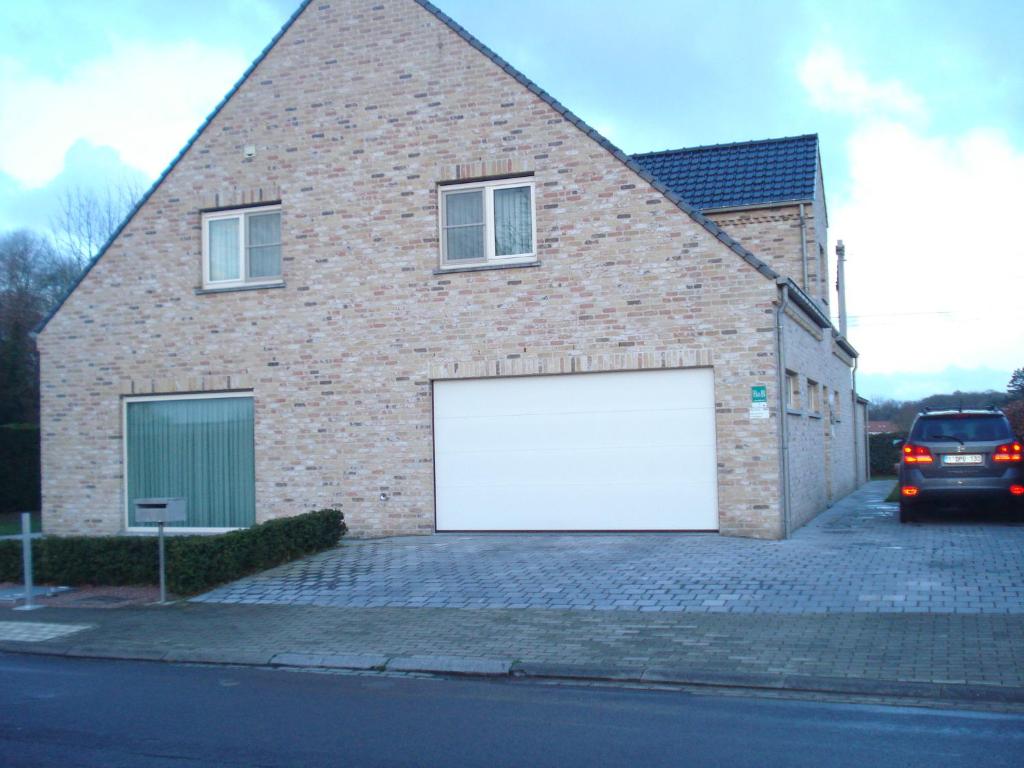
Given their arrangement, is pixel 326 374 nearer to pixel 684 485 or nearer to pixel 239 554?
pixel 239 554

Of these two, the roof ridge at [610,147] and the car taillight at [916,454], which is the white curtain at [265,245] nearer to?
the roof ridge at [610,147]

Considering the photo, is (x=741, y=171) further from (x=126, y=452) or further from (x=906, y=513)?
(x=126, y=452)

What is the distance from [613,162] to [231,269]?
6449 mm

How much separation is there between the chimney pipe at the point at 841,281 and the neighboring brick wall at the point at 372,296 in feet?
65.6

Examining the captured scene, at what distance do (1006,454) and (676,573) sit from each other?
6.12 metres

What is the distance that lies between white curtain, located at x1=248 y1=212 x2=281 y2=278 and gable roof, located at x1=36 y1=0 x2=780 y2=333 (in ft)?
5.89

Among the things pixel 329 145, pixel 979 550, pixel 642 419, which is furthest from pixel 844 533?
pixel 329 145

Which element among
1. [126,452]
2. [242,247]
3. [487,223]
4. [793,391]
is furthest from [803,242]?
[126,452]

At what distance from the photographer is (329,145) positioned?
1593 centimetres

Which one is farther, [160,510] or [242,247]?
[242,247]

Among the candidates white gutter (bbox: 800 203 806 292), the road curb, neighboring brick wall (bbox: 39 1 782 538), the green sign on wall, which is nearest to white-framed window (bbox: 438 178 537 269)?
neighboring brick wall (bbox: 39 1 782 538)

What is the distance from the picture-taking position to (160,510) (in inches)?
453

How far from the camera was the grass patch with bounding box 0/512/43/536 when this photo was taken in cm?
2114

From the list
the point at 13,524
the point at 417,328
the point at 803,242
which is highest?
the point at 803,242
